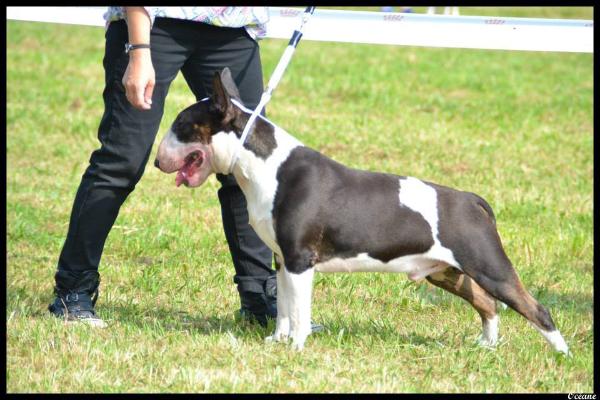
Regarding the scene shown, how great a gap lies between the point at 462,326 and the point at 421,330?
0.84ft

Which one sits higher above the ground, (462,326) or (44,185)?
(44,185)

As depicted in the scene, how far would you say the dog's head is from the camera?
14.8ft

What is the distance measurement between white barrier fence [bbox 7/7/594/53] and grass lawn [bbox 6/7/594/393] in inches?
59.6

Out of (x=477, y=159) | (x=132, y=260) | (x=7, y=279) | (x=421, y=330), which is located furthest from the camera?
(x=477, y=159)

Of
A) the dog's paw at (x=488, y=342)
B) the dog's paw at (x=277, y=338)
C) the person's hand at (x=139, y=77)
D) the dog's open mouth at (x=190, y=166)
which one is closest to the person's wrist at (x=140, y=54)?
the person's hand at (x=139, y=77)

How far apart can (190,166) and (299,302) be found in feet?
2.63

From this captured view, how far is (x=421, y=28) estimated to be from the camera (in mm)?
6430

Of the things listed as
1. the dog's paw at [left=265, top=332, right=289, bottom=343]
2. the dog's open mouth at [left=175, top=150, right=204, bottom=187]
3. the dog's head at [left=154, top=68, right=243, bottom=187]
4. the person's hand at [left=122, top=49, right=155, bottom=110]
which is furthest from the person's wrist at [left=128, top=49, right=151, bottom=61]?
the dog's paw at [left=265, top=332, right=289, bottom=343]

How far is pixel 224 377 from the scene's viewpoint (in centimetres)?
425

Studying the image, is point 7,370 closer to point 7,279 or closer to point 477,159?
point 7,279

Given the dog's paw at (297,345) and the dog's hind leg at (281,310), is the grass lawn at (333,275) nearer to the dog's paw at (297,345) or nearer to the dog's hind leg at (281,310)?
the dog's paw at (297,345)

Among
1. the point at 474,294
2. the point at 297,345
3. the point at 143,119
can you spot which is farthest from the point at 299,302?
the point at 143,119
